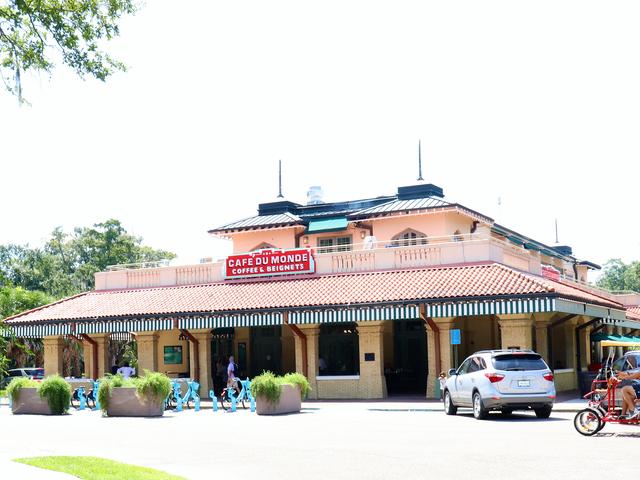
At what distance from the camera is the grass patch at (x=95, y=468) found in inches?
440

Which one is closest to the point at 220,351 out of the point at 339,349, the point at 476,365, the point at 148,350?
the point at 148,350

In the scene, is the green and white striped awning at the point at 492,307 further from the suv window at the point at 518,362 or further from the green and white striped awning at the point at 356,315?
the suv window at the point at 518,362

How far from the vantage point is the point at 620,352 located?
44156mm

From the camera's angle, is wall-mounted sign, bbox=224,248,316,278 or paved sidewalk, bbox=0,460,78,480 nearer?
paved sidewalk, bbox=0,460,78,480

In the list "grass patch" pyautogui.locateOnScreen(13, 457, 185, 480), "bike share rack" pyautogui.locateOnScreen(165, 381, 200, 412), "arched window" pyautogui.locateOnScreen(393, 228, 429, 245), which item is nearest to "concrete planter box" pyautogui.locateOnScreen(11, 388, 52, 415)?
"bike share rack" pyautogui.locateOnScreen(165, 381, 200, 412)

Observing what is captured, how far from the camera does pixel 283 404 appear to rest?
24.7 m

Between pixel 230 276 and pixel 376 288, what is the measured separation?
7.21m

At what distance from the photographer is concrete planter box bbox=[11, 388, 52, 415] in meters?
27.1

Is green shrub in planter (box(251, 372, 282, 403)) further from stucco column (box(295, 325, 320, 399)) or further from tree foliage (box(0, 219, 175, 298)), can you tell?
tree foliage (box(0, 219, 175, 298))

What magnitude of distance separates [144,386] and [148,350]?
9865mm

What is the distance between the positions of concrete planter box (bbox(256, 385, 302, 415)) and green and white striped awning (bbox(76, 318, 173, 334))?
27.2 feet

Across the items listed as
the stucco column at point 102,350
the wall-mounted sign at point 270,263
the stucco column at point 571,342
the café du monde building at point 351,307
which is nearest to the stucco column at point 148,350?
the café du monde building at point 351,307

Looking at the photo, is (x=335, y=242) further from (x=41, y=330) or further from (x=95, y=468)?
(x=95, y=468)

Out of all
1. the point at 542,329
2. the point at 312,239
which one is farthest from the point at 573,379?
the point at 312,239
